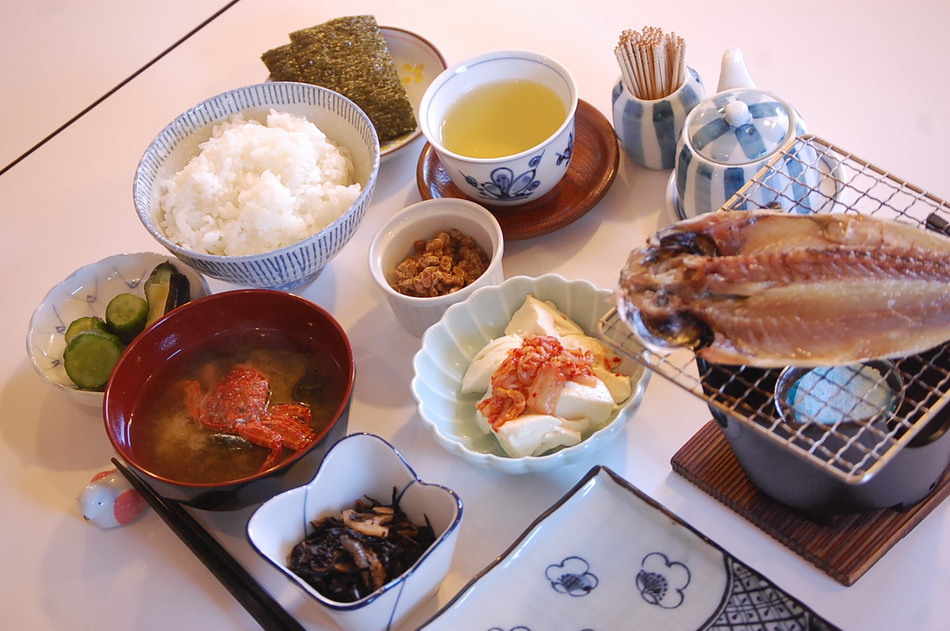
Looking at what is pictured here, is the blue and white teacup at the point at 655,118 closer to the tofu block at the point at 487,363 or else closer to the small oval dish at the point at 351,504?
the tofu block at the point at 487,363

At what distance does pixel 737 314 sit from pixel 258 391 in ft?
3.19

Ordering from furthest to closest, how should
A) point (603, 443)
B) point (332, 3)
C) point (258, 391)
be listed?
point (332, 3)
point (258, 391)
point (603, 443)

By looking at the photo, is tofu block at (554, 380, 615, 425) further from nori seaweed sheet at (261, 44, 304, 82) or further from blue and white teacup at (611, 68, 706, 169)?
nori seaweed sheet at (261, 44, 304, 82)

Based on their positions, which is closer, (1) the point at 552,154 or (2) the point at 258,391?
(2) the point at 258,391

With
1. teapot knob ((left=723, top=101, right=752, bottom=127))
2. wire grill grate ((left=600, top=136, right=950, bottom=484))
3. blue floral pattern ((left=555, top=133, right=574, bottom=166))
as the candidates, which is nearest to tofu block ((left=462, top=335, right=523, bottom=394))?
wire grill grate ((left=600, top=136, right=950, bottom=484))

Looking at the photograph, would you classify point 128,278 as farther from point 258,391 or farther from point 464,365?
point 464,365

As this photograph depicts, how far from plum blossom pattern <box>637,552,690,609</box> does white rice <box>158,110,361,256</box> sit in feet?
3.31

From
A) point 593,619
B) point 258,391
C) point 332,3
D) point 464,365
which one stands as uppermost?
point 332,3

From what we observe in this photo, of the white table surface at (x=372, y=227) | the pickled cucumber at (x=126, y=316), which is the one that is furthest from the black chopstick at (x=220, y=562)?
the pickled cucumber at (x=126, y=316)

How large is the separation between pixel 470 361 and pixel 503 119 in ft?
2.27

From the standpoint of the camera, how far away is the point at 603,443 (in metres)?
1.46

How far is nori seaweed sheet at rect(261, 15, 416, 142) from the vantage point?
218cm

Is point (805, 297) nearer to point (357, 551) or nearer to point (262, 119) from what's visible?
point (357, 551)

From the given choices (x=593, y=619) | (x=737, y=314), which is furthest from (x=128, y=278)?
(x=737, y=314)
